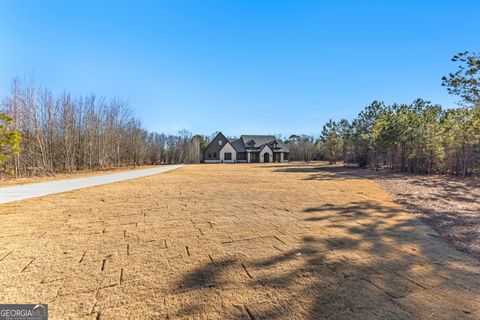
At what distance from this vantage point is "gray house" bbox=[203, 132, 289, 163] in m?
38.3

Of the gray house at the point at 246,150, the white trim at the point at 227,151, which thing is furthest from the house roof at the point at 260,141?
the white trim at the point at 227,151

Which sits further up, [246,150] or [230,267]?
[246,150]

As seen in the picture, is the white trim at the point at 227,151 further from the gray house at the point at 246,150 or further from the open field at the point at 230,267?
the open field at the point at 230,267

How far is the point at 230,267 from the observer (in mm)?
2352

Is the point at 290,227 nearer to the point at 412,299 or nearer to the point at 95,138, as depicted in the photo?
the point at 412,299

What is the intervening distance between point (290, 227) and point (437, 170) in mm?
18996

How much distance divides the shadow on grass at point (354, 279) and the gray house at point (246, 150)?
116 feet

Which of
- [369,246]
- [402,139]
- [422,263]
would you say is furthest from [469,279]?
[402,139]

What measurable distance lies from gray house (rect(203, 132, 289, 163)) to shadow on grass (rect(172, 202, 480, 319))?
35209mm

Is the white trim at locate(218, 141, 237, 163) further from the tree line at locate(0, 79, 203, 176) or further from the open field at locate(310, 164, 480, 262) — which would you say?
the open field at locate(310, 164, 480, 262)

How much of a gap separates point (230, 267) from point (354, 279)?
4.25ft

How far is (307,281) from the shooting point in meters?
2.11

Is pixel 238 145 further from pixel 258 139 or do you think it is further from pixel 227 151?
pixel 258 139

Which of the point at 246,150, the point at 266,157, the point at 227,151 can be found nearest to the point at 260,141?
the point at 266,157
